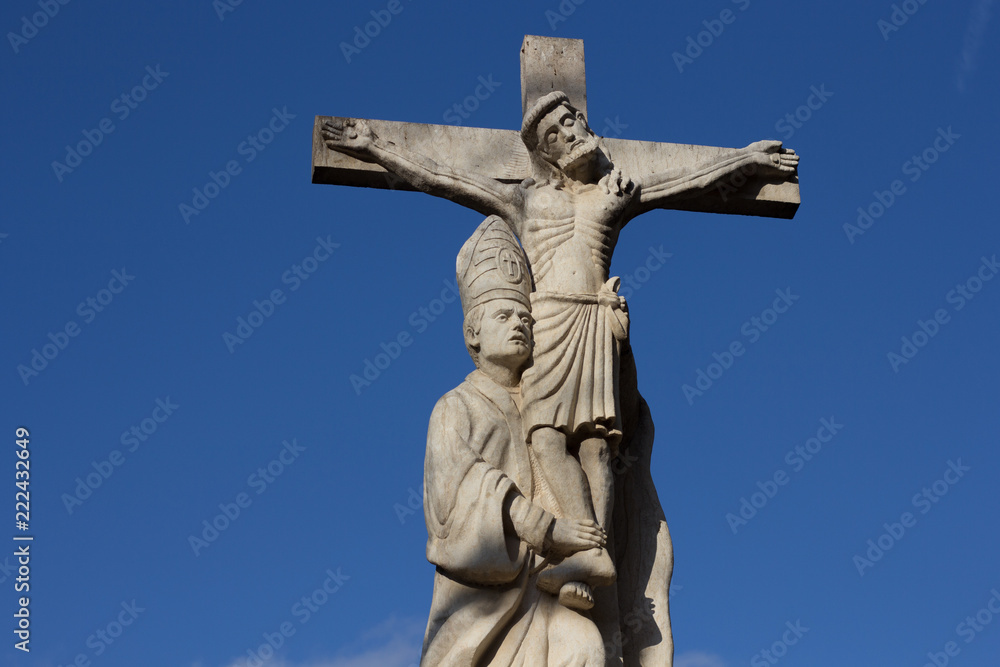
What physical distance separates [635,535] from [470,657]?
55.5 inches

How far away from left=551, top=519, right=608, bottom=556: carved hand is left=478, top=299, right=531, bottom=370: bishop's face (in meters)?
1.01

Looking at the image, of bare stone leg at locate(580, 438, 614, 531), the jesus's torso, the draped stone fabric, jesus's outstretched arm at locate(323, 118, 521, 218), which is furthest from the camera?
jesus's outstretched arm at locate(323, 118, 521, 218)

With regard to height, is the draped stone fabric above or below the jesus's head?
below

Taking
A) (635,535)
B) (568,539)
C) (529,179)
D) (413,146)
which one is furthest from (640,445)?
(413,146)

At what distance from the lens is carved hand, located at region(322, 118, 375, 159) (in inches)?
334

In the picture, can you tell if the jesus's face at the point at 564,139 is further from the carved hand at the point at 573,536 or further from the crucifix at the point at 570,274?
the carved hand at the point at 573,536

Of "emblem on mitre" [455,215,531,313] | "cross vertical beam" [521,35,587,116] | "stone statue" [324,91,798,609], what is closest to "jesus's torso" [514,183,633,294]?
"stone statue" [324,91,798,609]

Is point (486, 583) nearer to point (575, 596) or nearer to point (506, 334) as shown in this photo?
point (575, 596)

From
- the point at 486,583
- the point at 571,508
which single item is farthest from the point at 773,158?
the point at 486,583

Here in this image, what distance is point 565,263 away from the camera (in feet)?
26.1

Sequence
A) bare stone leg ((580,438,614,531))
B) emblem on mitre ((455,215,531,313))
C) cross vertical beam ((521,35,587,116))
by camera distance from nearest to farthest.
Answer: bare stone leg ((580,438,614,531))
emblem on mitre ((455,215,531,313))
cross vertical beam ((521,35,587,116))

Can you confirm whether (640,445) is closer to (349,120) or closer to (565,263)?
(565,263)

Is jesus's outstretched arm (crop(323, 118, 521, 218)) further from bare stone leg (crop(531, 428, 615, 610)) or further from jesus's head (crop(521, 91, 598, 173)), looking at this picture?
bare stone leg (crop(531, 428, 615, 610))

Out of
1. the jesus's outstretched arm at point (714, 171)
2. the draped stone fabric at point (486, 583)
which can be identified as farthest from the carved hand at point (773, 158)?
the draped stone fabric at point (486, 583)
